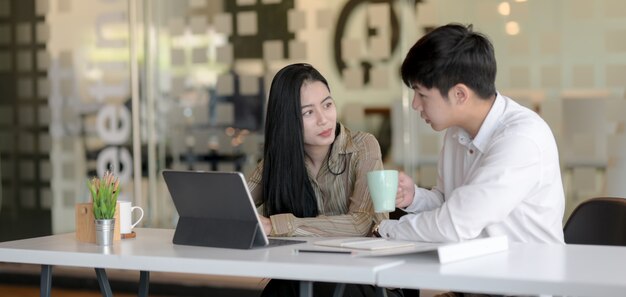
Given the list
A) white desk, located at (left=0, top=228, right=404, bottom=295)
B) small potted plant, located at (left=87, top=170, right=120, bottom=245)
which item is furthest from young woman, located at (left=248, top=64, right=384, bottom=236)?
small potted plant, located at (left=87, top=170, right=120, bottom=245)

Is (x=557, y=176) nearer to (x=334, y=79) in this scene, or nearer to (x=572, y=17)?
(x=572, y=17)

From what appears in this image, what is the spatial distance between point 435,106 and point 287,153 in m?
0.60

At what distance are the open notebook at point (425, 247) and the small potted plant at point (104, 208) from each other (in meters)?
0.58

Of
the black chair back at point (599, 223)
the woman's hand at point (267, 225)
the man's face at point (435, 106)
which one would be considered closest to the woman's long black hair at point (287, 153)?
the woman's hand at point (267, 225)

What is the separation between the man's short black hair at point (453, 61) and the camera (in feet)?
8.04

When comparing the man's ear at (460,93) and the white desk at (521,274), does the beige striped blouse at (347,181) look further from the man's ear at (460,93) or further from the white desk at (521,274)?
the white desk at (521,274)

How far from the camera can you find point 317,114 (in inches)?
115

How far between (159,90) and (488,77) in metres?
3.51

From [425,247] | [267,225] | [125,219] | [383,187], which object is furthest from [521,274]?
[125,219]

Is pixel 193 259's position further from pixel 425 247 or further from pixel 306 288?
pixel 425 247

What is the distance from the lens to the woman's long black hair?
9.48ft

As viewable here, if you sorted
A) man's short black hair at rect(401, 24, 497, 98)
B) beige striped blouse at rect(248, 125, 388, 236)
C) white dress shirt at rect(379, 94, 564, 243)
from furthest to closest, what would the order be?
1. beige striped blouse at rect(248, 125, 388, 236)
2. man's short black hair at rect(401, 24, 497, 98)
3. white dress shirt at rect(379, 94, 564, 243)

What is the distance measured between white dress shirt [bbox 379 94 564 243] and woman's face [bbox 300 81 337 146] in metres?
0.46

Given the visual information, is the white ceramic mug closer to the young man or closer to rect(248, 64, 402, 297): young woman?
rect(248, 64, 402, 297): young woman
